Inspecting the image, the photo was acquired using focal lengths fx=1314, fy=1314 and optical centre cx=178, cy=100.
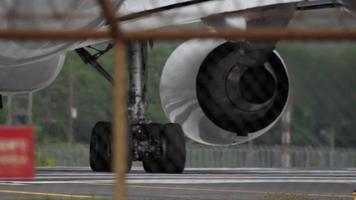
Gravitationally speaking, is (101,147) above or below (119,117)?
below

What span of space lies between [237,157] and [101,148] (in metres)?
6.92

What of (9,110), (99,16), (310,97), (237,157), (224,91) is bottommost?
(237,157)

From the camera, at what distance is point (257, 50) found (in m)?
17.3

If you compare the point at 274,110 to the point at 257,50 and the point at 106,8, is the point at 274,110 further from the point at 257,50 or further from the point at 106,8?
the point at 106,8

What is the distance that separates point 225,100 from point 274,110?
0.84m

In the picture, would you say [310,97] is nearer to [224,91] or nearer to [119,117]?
[119,117]

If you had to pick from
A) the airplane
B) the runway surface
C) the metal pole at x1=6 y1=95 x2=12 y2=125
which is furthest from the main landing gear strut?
the metal pole at x1=6 y1=95 x2=12 y2=125

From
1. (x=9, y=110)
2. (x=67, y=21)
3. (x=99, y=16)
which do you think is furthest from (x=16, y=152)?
(x=9, y=110)

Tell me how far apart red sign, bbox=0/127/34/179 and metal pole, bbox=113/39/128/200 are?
1.41 feet

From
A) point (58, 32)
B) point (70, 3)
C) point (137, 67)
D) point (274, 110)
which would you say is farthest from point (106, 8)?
point (274, 110)

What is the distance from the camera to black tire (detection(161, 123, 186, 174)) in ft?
58.0

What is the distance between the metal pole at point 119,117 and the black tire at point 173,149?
11012 mm

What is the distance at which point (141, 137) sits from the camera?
58.2 ft

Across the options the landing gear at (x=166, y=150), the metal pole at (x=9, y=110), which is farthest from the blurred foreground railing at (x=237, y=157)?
the landing gear at (x=166, y=150)
